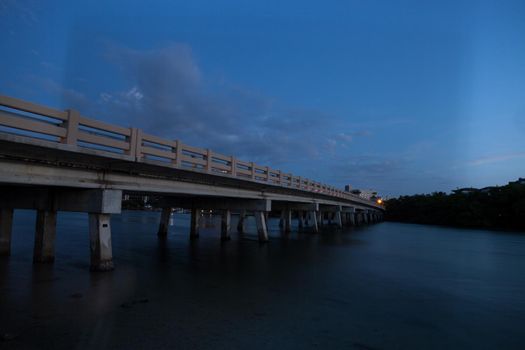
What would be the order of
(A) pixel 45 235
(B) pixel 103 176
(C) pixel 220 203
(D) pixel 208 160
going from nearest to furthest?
1. (B) pixel 103 176
2. (A) pixel 45 235
3. (D) pixel 208 160
4. (C) pixel 220 203

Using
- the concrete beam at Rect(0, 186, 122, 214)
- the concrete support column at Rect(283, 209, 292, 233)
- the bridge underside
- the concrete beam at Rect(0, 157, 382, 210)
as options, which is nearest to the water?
the bridge underside

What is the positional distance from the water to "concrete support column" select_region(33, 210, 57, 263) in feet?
1.85

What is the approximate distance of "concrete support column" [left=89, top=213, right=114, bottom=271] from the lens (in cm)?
1353

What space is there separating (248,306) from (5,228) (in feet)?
42.8

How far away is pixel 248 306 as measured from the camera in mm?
10359

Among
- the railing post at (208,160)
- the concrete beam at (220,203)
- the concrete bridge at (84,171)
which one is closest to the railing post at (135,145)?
the concrete bridge at (84,171)

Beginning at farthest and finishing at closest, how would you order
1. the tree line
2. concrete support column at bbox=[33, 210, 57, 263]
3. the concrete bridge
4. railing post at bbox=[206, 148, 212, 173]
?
the tree line
railing post at bbox=[206, 148, 212, 173]
concrete support column at bbox=[33, 210, 57, 263]
the concrete bridge

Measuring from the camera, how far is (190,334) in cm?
786

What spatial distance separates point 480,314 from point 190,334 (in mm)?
8515

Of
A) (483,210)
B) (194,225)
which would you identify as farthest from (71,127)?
(483,210)

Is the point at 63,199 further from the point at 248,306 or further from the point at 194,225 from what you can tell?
the point at 194,225

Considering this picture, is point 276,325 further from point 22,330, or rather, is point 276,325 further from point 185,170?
point 185,170

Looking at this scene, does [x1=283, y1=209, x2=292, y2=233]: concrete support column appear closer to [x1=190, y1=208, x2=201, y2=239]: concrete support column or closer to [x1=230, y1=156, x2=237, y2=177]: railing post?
[x1=190, y1=208, x2=201, y2=239]: concrete support column

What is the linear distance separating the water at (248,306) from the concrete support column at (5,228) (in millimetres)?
787
